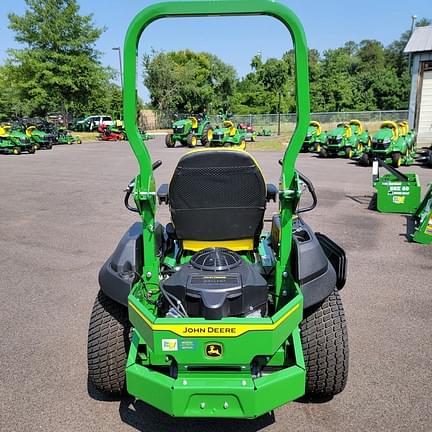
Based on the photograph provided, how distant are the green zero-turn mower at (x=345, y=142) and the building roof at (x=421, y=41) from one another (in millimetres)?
5451

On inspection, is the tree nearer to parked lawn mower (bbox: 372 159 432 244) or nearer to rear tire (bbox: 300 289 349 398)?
parked lawn mower (bbox: 372 159 432 244)

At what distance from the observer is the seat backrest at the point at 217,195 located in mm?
3033

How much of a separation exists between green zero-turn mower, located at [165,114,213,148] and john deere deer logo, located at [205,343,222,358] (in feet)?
69.4

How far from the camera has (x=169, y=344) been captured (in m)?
2.39

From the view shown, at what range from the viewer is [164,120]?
46188mm

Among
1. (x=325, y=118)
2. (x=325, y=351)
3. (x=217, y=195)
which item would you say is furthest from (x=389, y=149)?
(x=325, y=118)

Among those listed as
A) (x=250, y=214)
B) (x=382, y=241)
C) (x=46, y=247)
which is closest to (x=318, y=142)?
(x=382, y=241)

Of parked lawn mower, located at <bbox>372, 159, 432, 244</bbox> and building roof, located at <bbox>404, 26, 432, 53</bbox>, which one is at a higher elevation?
building roof, located at <bbox>404, 26, 432, 53</bbox>

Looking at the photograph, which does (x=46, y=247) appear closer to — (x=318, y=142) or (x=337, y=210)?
(x=337, y=210)

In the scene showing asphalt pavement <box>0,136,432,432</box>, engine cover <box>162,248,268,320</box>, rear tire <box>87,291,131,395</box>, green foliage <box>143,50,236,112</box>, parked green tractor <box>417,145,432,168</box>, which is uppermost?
green foliage <box>143,50,236,112</box>

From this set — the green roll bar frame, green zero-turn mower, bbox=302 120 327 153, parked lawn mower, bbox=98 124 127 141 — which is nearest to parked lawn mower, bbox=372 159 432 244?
the green roll bar frame

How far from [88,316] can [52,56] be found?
3252cm

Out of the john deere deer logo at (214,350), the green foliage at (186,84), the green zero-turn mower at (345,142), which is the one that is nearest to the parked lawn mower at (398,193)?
the john deere deer logo at (214,350)

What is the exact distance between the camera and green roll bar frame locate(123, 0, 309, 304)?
8.56 feet
